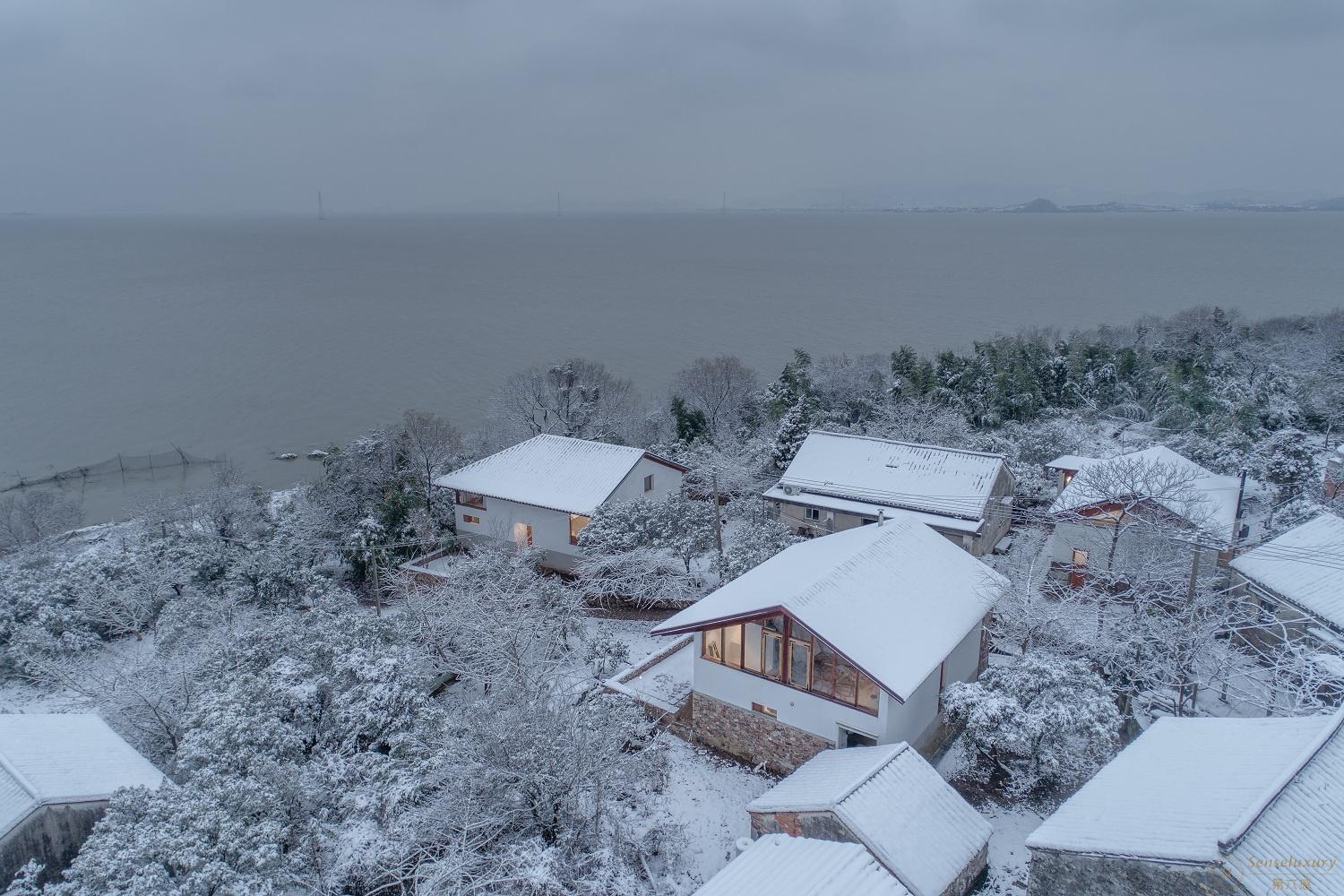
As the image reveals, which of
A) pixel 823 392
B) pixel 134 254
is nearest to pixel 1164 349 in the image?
pixel 823 392

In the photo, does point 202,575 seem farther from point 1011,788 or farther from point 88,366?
point 88,366

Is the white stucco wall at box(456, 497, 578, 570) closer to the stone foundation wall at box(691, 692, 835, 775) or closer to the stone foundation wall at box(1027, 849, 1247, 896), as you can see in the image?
the stone foundation wall at box(691, 692, 835, 775)

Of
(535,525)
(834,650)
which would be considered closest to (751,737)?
(834,650)

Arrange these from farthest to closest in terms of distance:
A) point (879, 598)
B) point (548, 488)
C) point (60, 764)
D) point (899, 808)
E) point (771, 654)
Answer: point (548, 488) < point (879, 598) < point (771, 654) < point (60, 764) < point (899, 808)

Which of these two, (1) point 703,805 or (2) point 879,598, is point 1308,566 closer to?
(2) point 879,598

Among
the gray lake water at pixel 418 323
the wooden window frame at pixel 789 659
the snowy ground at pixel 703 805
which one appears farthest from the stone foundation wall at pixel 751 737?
the gray lake water at pixel 418 323

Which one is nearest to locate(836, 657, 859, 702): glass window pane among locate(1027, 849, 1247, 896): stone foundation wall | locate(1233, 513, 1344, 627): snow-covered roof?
locate(1027, 849, 1247, 896): stone foundation wall
